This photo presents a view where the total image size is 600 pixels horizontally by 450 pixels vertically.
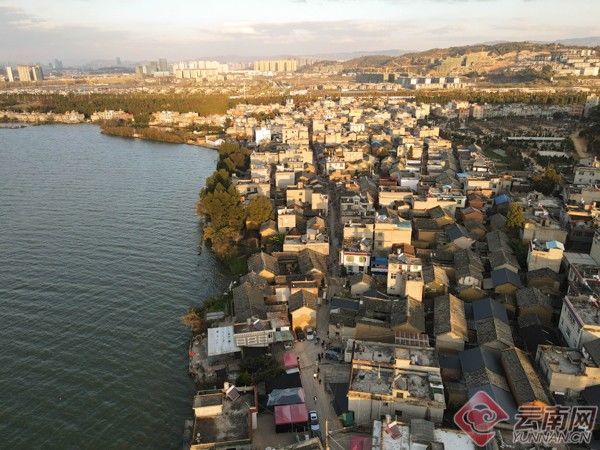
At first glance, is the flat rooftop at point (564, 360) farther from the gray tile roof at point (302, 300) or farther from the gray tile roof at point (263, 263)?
the gray tile roof at point (263, 263)

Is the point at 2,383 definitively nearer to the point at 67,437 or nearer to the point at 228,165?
the point at 67,437

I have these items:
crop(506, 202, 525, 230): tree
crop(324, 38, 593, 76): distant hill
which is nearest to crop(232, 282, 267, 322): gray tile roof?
crop(506, 202, 525, 230): tree

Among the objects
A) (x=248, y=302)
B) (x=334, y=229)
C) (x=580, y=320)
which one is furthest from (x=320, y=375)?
(x=334, y=229)

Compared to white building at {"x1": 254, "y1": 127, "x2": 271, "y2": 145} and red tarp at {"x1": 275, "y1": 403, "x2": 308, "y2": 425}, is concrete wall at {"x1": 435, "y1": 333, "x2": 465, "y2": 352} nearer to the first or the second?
red tarp at {"x1": 275, "y1": 403, "x2": 308, "y2": 425}

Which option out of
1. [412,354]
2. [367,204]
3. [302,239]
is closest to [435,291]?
[412,354]

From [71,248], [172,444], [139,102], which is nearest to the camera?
[172,444]
